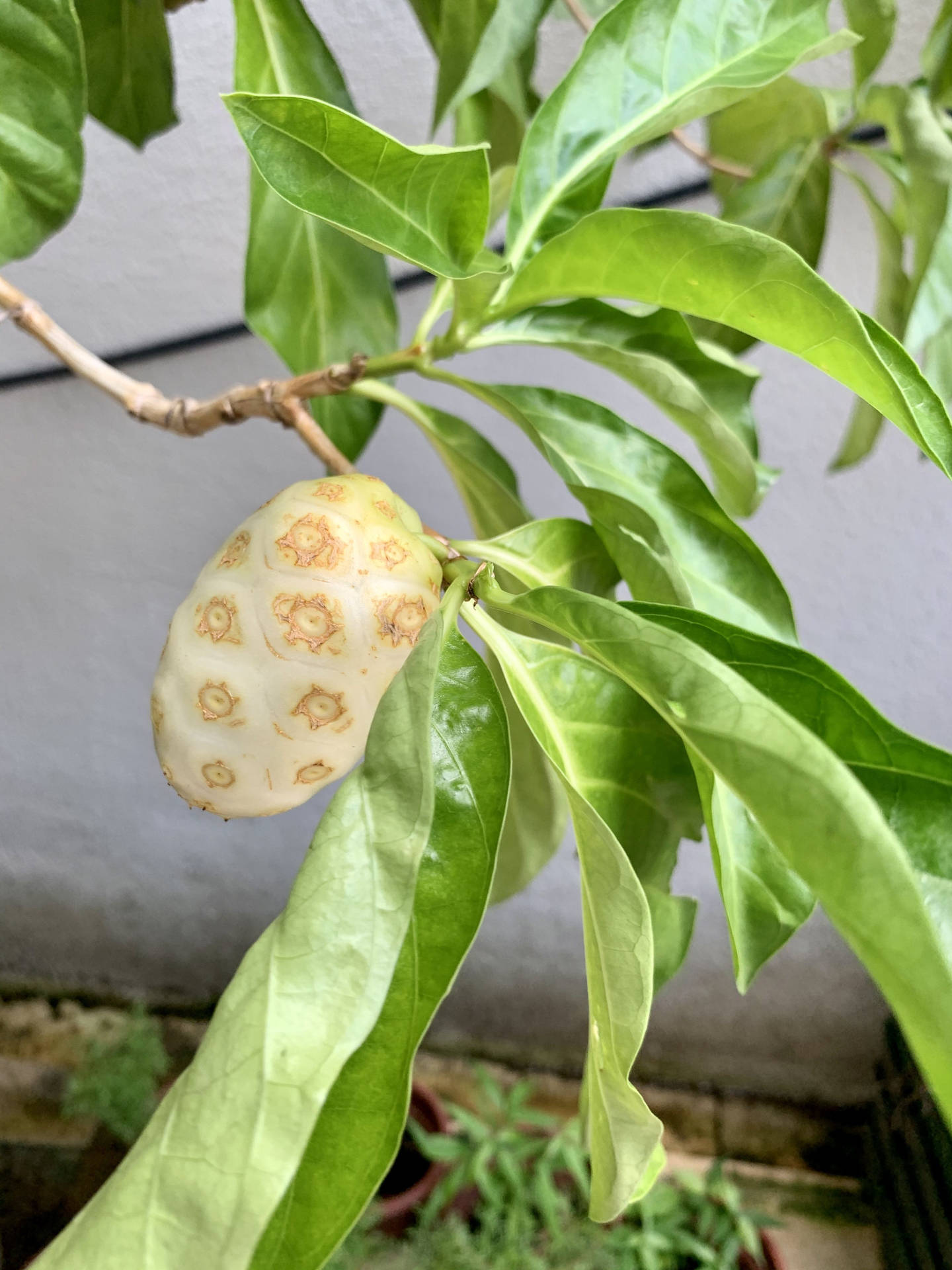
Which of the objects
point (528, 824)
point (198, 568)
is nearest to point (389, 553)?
point (528, 824)

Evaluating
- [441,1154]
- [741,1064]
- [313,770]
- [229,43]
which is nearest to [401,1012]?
[313,770]

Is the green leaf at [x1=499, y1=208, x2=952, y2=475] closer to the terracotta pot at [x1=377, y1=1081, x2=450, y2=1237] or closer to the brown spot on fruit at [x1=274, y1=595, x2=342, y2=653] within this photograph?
the brown spot on fruit at [x1=274, y1=595, x2=342, y2=653]

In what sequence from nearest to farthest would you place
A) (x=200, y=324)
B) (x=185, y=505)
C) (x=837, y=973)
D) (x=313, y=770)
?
(x=313, y=770) → (x=200, y=324) → (x=185, y=505) → (x=837, y=973)

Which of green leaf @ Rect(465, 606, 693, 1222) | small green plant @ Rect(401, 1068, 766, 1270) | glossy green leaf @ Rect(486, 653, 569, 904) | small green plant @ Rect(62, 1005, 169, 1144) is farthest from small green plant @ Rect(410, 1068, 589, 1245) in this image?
green leaf @ Rect(465, 606, 693, 1222)

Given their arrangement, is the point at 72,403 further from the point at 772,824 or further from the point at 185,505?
the point at 772,824

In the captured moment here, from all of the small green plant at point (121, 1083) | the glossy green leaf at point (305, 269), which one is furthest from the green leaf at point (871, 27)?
the small green plant at point (121, 1083)

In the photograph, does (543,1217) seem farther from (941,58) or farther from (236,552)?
(941,58)

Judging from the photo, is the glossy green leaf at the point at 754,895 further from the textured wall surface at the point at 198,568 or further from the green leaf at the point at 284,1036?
the textured wall surface at the point at 198,568
